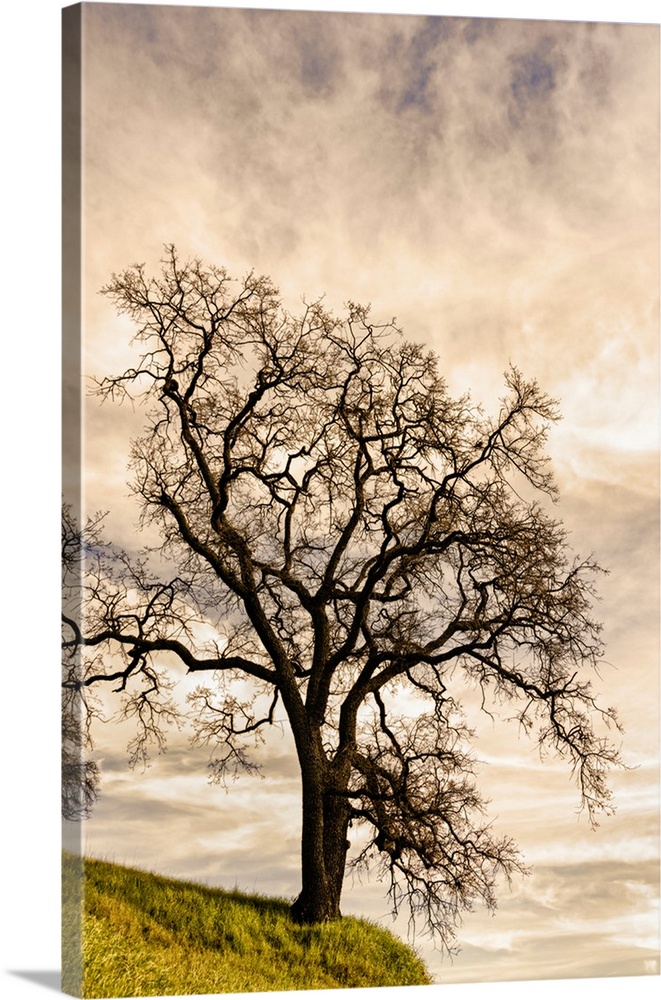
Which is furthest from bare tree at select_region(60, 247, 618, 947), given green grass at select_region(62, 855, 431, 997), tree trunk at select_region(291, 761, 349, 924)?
green grass at select_region(62, 855, 431, 997)

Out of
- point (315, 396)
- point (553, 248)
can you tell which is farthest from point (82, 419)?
point (553, 248)

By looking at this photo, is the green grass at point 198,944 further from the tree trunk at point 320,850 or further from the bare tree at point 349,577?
the bare tree at point 349,577

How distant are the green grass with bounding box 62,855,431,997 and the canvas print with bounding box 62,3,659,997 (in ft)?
0.07

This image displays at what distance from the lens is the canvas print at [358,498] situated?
1005cm

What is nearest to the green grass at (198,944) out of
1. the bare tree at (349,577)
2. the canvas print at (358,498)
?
the canvas print at (358,498)

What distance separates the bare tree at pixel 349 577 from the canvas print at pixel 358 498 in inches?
0.8

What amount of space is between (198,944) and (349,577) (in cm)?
248

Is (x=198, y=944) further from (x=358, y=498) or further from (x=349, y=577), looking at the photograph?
(x=358, y=498)

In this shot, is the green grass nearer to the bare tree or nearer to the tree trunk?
the tree trunk

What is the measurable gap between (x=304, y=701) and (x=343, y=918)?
54.5 inches

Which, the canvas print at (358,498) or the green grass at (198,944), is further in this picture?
the canvas print at (358,498)

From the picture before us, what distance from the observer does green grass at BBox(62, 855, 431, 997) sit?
969cm

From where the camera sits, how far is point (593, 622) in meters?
10.9

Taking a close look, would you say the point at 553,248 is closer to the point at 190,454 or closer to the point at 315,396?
the point at 315,396
